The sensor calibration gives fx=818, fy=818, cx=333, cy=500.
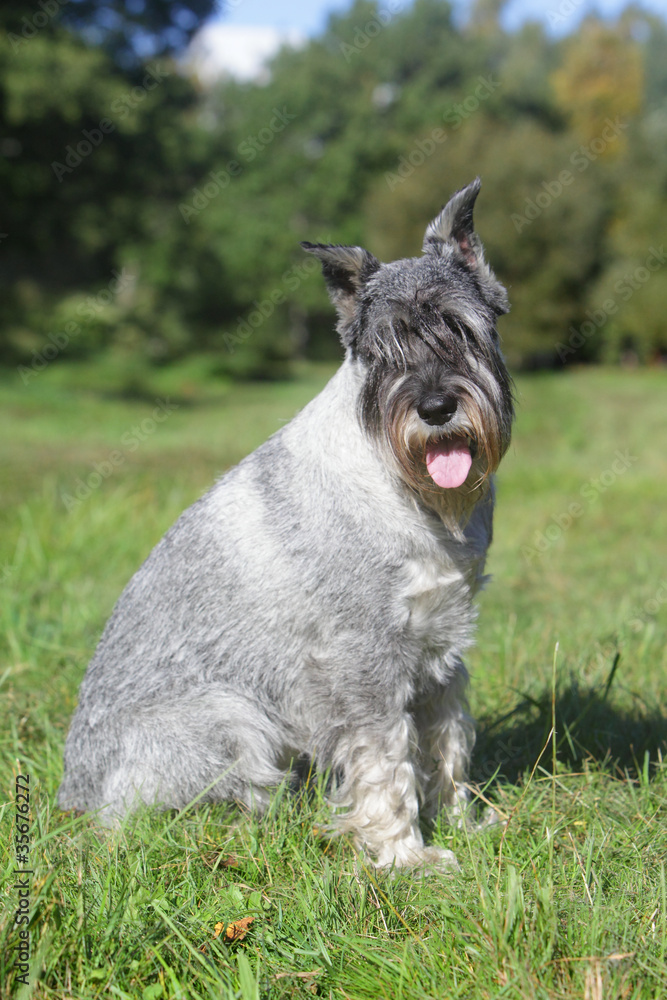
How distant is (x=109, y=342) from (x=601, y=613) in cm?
2765

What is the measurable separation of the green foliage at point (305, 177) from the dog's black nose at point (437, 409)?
16.1 meters

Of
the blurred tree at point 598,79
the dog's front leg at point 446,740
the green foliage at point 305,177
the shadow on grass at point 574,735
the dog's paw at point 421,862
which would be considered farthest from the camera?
the blurred tree at point 598,79

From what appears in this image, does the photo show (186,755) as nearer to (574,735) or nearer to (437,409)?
(437,409)

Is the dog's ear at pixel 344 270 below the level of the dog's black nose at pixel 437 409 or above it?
above

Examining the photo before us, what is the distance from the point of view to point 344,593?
118 inches

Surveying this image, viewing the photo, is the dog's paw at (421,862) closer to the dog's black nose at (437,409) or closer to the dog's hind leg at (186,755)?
the dog's hind leg at (186,755)

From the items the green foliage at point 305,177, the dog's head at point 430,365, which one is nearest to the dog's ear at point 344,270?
the dog's head at point 430,365

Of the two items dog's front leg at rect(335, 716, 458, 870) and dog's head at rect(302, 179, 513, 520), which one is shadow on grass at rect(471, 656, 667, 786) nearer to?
dog's front leg at rect(335, 716, 458, 870)

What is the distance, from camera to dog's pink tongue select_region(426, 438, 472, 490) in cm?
286

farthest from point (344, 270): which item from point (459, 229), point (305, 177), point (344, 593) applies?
point (305, 177)

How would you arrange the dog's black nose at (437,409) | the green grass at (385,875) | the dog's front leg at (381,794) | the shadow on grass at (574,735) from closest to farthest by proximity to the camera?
1. the green grass at (385,875)
2. the dog's black nose at (437,409)
3. the dog's front leg at (381,794)
4. the shadow on grass at (574,735)

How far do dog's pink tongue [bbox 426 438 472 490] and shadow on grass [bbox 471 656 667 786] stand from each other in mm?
1276

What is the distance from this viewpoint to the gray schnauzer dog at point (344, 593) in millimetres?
2883

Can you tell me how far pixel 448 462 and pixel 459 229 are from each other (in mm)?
959
